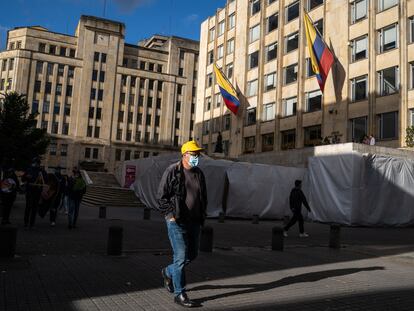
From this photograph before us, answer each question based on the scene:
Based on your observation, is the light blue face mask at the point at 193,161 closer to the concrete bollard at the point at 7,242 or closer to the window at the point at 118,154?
the concrete bollard at the point at 7,242

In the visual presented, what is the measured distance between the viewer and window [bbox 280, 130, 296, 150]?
36.6 metres

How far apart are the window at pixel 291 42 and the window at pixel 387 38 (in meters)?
8.52

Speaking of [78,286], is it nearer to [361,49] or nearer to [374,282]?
[374,282]

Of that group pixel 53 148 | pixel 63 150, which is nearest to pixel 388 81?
pixel 63 150

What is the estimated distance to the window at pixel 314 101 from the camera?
34.3 meters

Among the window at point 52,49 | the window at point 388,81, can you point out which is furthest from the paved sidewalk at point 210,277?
the window at point 52,49

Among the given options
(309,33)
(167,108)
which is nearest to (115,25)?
(167,108)

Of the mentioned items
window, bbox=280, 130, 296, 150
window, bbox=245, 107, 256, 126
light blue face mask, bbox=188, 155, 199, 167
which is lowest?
light blue face mask, bbox=188, 155, 199, 167

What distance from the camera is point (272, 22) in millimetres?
41000

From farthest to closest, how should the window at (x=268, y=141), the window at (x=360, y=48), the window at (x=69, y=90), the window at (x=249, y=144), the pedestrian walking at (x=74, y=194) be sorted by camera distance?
the window at (x=69, y=90) → the window at (x=249, y=144) → the window at (x=268, y=141) → the window at (x=360, y=48) → the pedestrian walking at (x=74, y=194)

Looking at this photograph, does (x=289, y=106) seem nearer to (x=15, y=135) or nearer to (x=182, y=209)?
(x=15, y=135)

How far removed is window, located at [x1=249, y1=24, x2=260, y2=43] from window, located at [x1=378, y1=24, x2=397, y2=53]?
1454 centimetres

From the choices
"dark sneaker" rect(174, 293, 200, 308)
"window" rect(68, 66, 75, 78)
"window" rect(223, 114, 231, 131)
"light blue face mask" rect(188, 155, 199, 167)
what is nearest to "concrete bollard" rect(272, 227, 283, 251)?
"dark sneaker" rect(174, 293, 200, 308)

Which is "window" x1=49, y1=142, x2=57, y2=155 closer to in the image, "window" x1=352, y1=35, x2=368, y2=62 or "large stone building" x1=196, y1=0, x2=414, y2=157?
"large stone building" x1=196, y1=0, x2=414, y2=157
